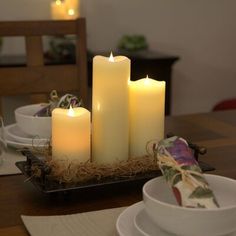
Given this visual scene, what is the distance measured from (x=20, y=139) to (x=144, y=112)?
35 cm

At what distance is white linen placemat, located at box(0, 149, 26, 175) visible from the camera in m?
1.10

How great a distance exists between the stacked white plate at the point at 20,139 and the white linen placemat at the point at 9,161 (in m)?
0.02

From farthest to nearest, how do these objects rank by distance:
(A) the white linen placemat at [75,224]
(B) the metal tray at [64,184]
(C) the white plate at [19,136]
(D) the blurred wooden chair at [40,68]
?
(D) the blurred wooden chair at [40,68] → (C) the white plate at [19,136] → (B) the metal tray at [64,184] → (A) the white linen placemat at [75,224]

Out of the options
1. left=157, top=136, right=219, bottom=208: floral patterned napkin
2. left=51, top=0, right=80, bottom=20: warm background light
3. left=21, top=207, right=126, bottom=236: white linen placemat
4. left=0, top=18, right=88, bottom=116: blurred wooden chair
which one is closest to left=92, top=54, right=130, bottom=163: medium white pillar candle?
left=21, top=207, right=126, bottom=236: white linen placemat

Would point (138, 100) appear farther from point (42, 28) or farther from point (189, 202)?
point (42, 28)

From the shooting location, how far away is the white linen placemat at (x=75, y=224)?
31.6 inches

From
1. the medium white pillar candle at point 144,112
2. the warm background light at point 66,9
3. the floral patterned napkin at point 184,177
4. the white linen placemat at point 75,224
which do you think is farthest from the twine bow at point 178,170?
the warm background light at point 66,9

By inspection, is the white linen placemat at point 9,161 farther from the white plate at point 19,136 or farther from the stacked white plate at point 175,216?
the stacked white plate at point 175,216

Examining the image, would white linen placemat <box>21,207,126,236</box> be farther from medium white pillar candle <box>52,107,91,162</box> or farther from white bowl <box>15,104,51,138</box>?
white bowl <box>15,104,51,138</box>

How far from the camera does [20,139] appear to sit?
122cm

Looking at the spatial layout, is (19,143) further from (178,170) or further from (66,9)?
(66,9)

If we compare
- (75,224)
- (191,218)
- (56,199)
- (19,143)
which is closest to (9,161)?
(19,143)

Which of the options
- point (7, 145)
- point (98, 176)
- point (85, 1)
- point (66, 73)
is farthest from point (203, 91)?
point (98, 176)

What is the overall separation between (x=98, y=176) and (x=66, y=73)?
0.85m
